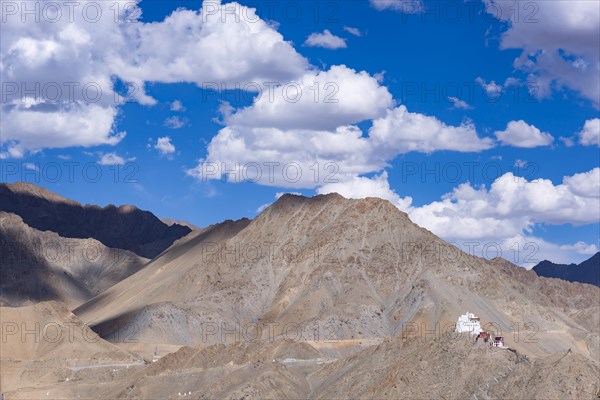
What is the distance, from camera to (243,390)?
85.2 m

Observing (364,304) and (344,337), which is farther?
(364,304)

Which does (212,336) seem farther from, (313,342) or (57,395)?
(57,395)

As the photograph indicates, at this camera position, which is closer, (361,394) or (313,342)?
(361,394)

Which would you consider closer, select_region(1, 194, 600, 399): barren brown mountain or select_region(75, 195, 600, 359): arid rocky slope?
select_region(1, 194, 600, 399): barren brown mountain

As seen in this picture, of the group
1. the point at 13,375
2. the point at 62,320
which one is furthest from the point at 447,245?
the point at 13,375

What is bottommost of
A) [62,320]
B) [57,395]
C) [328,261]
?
[57,395]

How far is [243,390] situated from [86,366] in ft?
180

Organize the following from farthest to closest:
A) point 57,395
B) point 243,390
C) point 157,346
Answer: point 157,346 → point 57,395 → point 243,390

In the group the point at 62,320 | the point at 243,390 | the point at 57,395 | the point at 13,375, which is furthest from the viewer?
the point at 62,320

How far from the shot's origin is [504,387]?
67.9 metres

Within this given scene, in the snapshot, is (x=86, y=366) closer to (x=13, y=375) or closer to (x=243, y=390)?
(x=13, y=375)

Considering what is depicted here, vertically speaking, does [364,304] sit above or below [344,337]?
above

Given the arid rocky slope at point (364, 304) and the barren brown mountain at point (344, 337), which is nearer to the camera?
the barren brown mountain at point (344, 337)

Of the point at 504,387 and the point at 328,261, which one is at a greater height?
the point at 328,261
